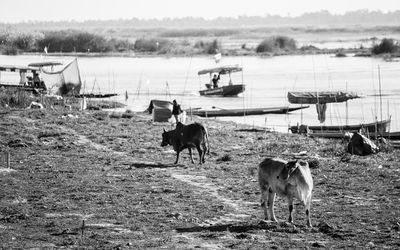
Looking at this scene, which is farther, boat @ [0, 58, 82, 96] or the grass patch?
the grass patch

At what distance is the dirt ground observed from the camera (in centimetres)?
1244

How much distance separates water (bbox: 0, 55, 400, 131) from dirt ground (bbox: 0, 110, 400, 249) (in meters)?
10.1

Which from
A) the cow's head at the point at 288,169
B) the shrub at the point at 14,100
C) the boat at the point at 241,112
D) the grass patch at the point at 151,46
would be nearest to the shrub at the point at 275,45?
the grass patch at the point at 151,46

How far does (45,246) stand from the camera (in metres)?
11.9

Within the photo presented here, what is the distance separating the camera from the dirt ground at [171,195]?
40.8ft

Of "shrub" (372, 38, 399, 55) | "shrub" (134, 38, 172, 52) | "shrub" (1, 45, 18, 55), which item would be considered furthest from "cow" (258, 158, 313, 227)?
"shrub" (134, 38, 172, 52)

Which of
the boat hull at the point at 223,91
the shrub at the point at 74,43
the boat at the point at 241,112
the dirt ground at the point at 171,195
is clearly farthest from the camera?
the shrub at the point at 74,43

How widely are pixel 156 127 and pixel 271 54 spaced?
66537 millimetres

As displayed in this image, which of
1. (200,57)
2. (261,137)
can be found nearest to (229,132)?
(261,137)

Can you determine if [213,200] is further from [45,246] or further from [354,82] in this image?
[354,82]

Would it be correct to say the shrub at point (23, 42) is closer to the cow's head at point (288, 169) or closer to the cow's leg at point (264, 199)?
the cow's leg at point (264, 199)

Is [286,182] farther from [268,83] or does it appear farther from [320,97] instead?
[268,83]

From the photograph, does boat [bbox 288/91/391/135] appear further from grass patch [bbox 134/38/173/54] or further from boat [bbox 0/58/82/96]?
grass patch [bbox 134/38/173/54]

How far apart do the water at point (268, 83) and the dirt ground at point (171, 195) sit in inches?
398
